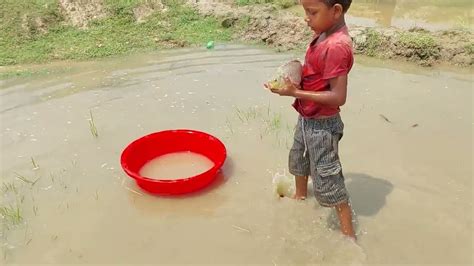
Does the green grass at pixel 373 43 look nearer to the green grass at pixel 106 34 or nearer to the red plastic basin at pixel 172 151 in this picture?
the green grass at pixel 106 34

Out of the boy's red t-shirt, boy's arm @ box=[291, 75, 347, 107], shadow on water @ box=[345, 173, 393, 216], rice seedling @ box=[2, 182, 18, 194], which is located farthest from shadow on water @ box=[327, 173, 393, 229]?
rice seedling @ box=[2, 182, 18, 194]

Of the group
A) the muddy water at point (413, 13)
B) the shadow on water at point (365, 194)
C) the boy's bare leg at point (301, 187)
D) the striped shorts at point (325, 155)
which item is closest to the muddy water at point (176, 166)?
the boy's bare leg at point (301, 187)

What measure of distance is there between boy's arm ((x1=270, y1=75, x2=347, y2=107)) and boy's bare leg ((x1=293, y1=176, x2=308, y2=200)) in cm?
82

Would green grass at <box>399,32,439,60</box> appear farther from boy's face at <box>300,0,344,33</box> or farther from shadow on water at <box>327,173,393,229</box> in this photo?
boy's face at <box>300,0,344,33</box>

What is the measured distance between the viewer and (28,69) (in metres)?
5.60

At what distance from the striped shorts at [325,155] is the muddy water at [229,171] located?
14.0 inches

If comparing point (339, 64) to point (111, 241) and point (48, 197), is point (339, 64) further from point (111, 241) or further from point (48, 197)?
point (48, 197)

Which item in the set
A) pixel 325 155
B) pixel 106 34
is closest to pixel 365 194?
pixel 325 155

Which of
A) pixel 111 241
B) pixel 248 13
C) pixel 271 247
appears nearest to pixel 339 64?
pixel 271 247

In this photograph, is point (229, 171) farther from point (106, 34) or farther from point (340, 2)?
point (106, 34)

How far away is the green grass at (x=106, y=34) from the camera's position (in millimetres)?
5996

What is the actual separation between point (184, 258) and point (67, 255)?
689 millimetres

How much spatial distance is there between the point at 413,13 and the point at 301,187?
5.03 m

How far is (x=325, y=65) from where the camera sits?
2.49m
